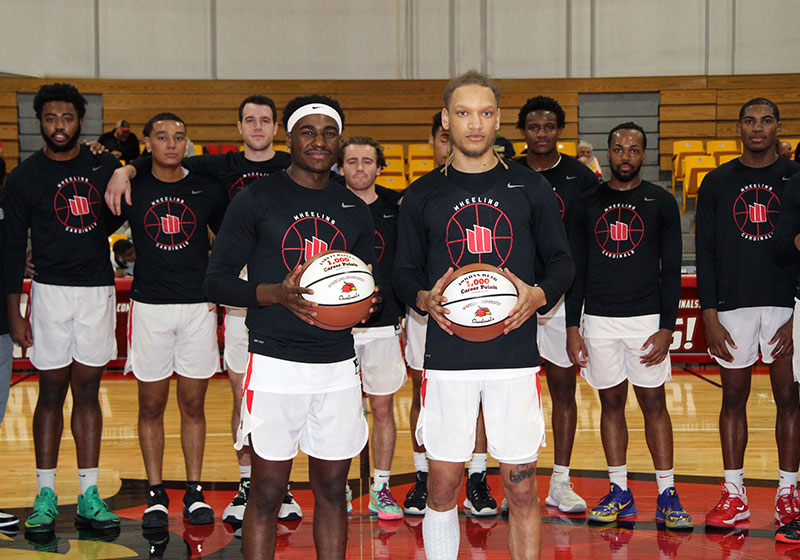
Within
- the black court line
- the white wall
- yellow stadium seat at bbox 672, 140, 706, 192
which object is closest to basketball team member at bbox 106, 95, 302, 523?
the black court line

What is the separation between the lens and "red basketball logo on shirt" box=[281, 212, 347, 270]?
326cm

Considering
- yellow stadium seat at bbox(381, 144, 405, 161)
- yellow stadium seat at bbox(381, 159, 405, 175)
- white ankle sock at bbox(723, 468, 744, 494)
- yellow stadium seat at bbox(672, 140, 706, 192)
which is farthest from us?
yellow stadium seat at bbox(381, 144, 405, 161)

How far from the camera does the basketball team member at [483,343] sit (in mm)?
3176

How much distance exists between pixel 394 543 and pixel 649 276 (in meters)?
1.92

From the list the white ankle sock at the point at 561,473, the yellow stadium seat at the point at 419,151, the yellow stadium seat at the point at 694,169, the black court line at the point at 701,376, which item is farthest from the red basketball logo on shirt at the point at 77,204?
the yellow stadium seat at the point at 694,169

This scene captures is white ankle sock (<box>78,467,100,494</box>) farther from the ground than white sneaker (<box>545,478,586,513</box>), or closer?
farther from the ground

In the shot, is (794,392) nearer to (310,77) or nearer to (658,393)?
(658,393)

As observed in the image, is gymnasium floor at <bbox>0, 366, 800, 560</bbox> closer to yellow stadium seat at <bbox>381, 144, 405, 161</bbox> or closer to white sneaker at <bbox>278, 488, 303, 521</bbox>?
white sneaker at <bbox>278, 488, 303, 521</bbox>

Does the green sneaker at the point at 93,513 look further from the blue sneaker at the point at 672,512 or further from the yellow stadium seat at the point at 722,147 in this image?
the yellow stadium seat at the point at 722,147

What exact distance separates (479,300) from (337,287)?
50 cm

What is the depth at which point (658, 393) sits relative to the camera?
4.62m

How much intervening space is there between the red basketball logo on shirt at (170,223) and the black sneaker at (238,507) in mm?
1342

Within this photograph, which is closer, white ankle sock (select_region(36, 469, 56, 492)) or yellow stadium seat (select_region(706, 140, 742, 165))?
white ankle sock (select_region(36, 469, 56, 492))

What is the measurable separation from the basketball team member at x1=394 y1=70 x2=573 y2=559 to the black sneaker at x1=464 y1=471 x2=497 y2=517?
153cm
